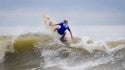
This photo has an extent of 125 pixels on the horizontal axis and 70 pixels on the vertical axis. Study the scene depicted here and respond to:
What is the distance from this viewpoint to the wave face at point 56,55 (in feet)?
34.2

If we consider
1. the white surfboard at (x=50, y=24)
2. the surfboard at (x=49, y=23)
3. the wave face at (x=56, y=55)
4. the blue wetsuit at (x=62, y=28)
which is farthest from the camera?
the surfboard at (x=49, y=23)

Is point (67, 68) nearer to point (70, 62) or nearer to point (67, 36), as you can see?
point (70, 62)

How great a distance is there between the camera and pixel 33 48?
11.7 metres

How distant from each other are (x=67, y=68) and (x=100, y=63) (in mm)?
1056

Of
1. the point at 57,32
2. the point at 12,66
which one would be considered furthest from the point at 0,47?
the point at 57,32

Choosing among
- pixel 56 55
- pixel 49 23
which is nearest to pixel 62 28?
pixel 56 55

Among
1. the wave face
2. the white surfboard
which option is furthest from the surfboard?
the wave face

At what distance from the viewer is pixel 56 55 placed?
11.1 metres

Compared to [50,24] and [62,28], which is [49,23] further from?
[62,28]

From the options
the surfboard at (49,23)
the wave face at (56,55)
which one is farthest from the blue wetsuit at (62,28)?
the surfboard at (49,23)

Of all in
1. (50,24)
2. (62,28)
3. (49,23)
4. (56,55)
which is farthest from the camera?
(49,23)

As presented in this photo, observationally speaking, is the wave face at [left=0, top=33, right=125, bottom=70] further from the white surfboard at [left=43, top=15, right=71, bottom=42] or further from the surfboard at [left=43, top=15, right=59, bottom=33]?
the surfboard at [left=43, top=15, right=59, bottom=33]

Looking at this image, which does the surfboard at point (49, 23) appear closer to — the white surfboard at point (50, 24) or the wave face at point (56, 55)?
the white surfboard at point (50, 24)

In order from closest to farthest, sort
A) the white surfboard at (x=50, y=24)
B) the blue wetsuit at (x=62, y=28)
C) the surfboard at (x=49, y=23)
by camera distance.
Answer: the blue wetsuit at (x=62, y=28), the white surfboard at (x=50, y=24), the surfboard at (x=49, y=23)
